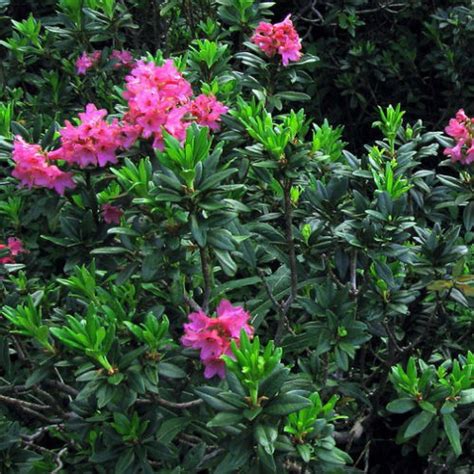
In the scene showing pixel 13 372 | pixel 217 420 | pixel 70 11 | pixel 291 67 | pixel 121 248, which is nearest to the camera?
pixel 217 420

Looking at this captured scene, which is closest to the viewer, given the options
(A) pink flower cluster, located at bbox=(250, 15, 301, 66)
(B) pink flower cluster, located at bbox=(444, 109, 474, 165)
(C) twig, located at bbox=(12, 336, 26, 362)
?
(C) twig, located at bbox=(12, 336, 26, 362)

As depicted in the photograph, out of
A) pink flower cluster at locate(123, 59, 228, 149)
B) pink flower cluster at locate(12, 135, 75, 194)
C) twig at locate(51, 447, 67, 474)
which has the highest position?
pink flower cluster at locate(123, 59, 228, 149)

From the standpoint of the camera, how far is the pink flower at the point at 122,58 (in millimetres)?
3451

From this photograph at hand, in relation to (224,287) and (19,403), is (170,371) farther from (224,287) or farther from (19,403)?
(19,403)

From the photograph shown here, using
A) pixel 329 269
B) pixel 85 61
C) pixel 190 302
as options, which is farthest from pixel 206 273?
pixel 85 61

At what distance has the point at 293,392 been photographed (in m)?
1.63

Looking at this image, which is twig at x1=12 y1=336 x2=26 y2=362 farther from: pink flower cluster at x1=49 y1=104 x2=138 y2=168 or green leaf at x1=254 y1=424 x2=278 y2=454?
green leaf at x1=254 y1=424 x2=278 y2=454

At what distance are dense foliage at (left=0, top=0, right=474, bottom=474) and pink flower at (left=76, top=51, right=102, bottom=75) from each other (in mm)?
681

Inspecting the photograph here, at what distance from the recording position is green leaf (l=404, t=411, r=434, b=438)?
184 centimetres

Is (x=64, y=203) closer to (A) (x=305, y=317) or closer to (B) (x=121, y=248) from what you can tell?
(B) (x=121, y=248)

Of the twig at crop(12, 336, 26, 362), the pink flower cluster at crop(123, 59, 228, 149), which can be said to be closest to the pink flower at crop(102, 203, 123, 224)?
the pink flower cluster at crop(123, 59, 228, 149)

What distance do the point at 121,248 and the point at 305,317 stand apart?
0.67 meters

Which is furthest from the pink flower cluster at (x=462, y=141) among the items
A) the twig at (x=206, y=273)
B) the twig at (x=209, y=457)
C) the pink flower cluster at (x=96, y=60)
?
the pink flower cluster at (x=96, y=60)

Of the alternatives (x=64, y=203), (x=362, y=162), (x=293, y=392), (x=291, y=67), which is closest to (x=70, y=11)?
(x=291, y=67)
